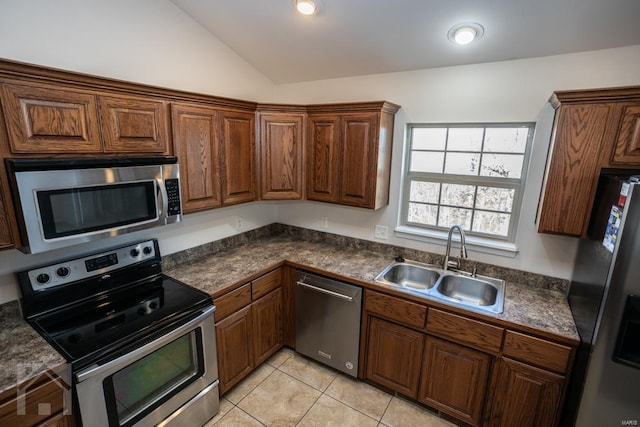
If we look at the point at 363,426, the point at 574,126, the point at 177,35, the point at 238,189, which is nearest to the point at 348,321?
the point at 363,426

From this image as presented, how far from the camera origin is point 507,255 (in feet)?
7.45

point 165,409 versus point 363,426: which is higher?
point 165,409

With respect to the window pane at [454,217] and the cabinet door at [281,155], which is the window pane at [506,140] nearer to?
the window pane at [454,217]

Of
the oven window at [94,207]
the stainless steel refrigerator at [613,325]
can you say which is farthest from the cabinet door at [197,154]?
the stainless steel refrigerator at [613,325]

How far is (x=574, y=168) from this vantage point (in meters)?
1.77

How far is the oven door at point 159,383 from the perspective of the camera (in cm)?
143

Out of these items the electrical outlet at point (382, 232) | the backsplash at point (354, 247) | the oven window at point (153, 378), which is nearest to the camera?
the oven window at point (153, 378)

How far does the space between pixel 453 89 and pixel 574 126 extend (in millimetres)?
826

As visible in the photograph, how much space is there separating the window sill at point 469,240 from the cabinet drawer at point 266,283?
1.09 metres

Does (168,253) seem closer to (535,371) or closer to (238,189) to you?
(238,189)

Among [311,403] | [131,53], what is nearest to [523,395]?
[311,403]

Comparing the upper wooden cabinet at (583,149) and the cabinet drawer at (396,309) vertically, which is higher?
the upper wooden cabinet at (583,149)

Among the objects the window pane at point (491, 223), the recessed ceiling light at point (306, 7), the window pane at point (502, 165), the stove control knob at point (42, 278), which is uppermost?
the recessed ceiling light at point (306, 7)

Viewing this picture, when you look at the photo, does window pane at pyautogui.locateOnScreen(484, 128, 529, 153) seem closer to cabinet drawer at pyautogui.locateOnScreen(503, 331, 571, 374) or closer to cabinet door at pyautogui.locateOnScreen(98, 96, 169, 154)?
cabinet drawer at pyautogui.locateOnScreen(503, 331, 571, 374)
